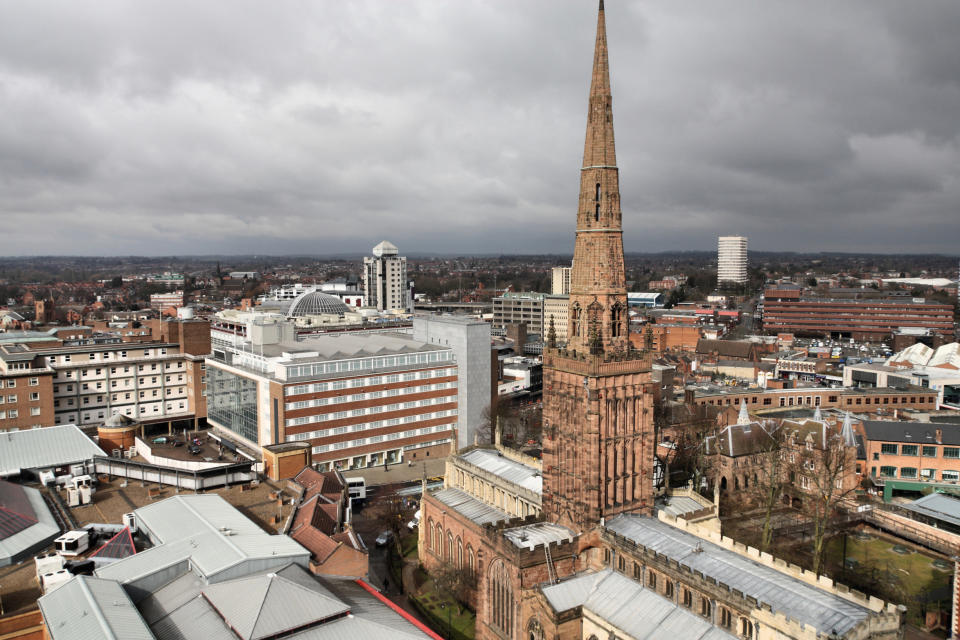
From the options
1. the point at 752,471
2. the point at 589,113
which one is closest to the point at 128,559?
the point at 589,113

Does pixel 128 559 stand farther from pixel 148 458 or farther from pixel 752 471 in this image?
pixel 752 471

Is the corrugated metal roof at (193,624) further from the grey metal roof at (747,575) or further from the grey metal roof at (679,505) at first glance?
the grey metal roof at (679,505)

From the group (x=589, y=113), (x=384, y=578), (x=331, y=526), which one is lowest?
(x=384, y=578)

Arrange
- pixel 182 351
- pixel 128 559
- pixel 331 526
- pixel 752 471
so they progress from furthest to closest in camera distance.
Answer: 1. pixel 182 351
2. pixel 752 471
3. pixel 331 526
4. pixel 128 559

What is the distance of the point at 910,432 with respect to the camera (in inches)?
3027

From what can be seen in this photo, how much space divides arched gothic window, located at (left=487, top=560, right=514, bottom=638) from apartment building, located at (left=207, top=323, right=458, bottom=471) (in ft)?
152

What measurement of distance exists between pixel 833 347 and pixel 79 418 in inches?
6264

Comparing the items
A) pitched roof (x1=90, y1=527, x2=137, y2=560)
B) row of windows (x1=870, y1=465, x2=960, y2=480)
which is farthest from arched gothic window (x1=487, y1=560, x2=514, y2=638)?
row of windows (x1=870, y1=465, x2=960, y2=480)

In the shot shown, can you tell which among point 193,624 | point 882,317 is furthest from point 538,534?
point 882,317

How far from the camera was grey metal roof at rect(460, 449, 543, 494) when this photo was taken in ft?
178

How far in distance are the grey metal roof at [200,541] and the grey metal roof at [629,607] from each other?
17164mm

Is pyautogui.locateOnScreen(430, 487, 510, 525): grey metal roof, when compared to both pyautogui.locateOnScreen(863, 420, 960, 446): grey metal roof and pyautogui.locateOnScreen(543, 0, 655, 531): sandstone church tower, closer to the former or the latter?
pyautogui.locateOnScreen(543, 0, 655, 531): sandstone church tower

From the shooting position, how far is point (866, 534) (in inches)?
2527

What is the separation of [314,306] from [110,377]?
49401 mm
